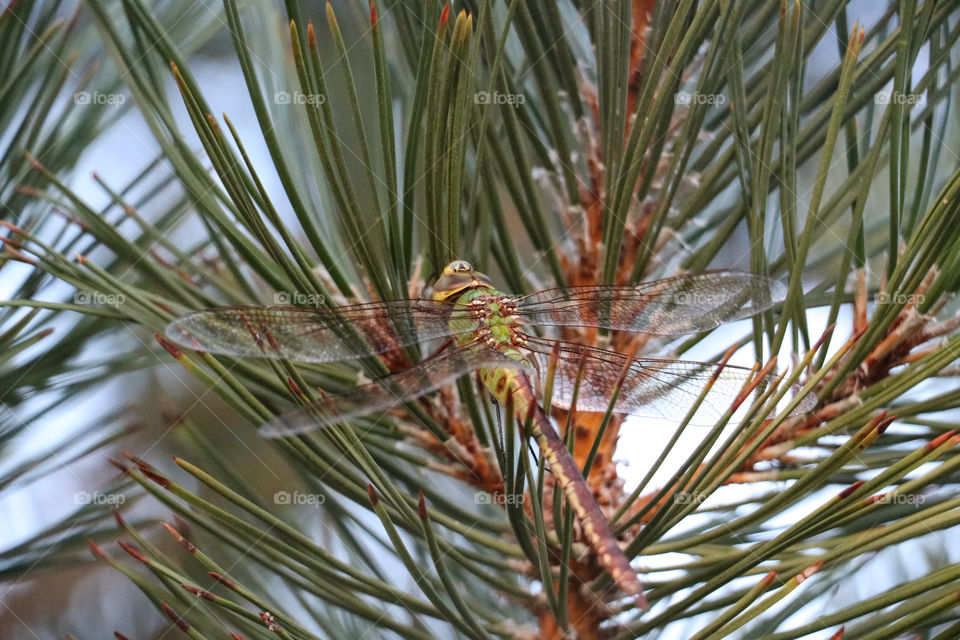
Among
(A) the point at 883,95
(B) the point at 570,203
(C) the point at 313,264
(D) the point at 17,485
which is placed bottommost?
(D) the point at 17,485

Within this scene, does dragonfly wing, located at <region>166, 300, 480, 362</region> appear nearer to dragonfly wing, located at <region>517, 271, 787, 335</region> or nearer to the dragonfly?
the dragonfly

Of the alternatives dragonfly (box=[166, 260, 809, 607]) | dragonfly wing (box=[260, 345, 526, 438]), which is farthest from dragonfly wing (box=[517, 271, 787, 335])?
dragonfly wing (box=[260, 345, 526, 438])

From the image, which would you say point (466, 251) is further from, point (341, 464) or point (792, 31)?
point (792, 31)

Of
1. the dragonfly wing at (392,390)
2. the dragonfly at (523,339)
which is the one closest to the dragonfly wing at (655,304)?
Answer: the dragonfly at (523,339)

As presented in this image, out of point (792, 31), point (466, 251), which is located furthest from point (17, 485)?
point (792, 31)

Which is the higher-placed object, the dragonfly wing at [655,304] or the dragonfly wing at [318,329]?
the dragonfly wing at [655,304]

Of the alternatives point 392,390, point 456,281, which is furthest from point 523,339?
point 392,390

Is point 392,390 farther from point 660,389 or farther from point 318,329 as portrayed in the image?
point 660,389

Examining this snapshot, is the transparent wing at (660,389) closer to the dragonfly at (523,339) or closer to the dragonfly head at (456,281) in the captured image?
the dragonfly at (523,339)
